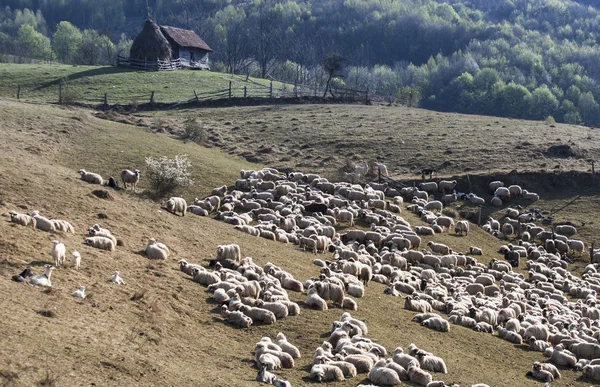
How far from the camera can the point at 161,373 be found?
1214 centimetres

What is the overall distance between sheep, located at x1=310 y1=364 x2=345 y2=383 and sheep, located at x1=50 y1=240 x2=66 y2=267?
6087mm

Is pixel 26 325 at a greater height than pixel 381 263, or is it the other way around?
pixel 26 325

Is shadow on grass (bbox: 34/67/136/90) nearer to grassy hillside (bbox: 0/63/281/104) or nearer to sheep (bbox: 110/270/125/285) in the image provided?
grassy hillside (bbox: 0/63/281/104)

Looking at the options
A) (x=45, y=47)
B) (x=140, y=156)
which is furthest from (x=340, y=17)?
(x=140, y=156)

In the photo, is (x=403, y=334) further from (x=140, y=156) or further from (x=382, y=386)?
(x=140, y=156)

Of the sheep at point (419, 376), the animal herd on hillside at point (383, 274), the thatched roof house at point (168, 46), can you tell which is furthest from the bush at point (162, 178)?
the thatched roof house at point (168, 46)

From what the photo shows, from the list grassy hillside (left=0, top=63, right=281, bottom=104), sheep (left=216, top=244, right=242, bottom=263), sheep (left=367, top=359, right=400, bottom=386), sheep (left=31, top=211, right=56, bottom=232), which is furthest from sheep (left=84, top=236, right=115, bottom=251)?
grassy hillside (left=0, top=63, right=281, bottom=104)

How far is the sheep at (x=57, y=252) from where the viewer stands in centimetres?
1617

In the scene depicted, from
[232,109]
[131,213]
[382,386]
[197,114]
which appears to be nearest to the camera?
[382,386]

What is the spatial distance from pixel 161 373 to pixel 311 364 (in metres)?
3.19

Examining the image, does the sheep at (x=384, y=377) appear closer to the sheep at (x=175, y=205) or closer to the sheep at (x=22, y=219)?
the sheep at (x=22, y=219)

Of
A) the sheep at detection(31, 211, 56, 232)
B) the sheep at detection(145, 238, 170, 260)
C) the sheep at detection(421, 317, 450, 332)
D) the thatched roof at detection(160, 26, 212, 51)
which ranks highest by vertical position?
the thatched roof at detection(160, 26, 212, 51)

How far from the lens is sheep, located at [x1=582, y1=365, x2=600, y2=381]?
16.8 meters

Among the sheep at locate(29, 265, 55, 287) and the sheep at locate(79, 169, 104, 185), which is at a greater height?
the sheep at locate(29, 265, 55, 287)
